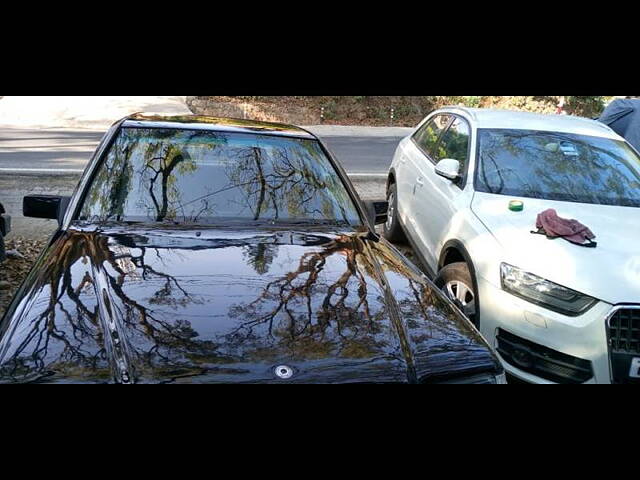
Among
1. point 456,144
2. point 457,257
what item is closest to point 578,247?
point 457,257

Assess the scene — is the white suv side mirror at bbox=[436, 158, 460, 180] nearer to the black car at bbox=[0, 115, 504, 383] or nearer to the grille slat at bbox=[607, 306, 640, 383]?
the black car at bbox=[0, 115, 504, 383]

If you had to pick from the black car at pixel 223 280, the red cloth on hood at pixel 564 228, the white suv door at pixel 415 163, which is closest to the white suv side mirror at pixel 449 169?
the white suv door at pixel 415 163

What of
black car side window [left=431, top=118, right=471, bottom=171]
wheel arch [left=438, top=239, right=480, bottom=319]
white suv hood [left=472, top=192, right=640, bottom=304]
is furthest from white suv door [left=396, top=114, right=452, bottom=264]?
white suv hood [left=472, top=192, right=640, bottom=304]

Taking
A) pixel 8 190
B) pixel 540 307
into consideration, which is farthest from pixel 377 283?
pixel 8 190

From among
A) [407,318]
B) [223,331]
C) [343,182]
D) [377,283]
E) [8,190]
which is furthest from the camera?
[8,190]

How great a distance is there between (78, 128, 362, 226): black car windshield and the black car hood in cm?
26

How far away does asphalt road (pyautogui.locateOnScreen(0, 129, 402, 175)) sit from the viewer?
1170 centimetres

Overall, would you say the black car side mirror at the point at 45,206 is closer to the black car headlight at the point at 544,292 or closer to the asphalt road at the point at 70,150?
the black car headlight at the point at 544,292

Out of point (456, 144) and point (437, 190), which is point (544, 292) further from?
point (456, 144)

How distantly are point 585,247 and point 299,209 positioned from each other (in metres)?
1.79

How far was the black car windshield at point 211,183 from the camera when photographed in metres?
3.59

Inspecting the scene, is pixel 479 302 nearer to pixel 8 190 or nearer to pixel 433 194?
pixel 433 194

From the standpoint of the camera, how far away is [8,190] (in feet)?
29.0
